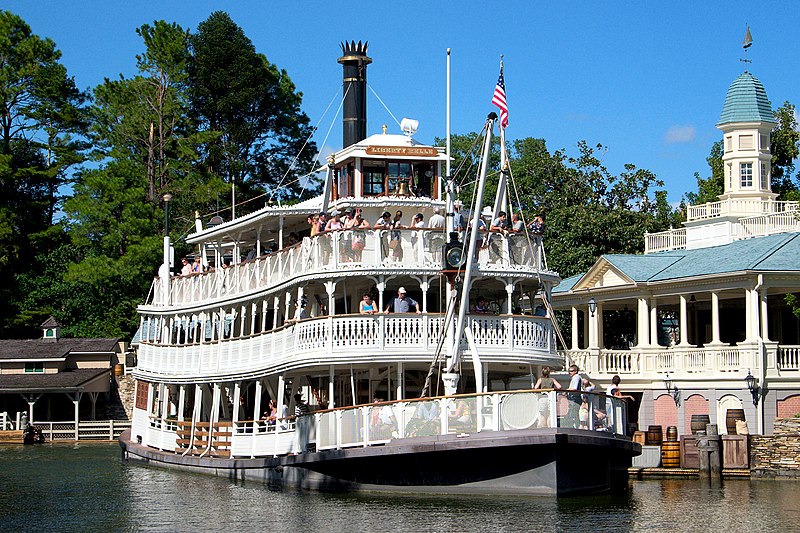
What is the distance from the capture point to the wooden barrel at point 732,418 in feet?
115

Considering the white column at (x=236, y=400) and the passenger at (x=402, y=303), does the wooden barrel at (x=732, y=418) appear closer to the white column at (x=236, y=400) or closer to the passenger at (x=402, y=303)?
the passenger at (x=402, y=303)

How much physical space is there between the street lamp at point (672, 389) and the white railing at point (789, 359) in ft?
10.2

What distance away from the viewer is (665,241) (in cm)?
5034

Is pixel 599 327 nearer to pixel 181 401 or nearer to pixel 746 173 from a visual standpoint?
pixel 746 173

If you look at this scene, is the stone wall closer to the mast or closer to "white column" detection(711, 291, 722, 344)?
"white column" detection(711, 291, 722, 344)

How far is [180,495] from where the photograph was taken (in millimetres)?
30234

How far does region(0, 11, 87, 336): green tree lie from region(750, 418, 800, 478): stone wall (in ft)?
149

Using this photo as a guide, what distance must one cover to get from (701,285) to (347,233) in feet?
49.9

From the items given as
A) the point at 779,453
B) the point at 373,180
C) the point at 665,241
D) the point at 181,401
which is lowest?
the point at 779,453

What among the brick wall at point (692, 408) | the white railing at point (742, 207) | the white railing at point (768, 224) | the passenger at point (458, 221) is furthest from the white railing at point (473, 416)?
the white railing at point (742, 207)

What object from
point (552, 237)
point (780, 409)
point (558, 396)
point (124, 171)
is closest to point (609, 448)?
point (558, 396)

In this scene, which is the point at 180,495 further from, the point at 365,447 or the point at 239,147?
the point at 239,147

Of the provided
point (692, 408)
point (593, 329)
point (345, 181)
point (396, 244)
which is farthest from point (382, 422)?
point (593, 329)

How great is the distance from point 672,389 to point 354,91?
12.8m
